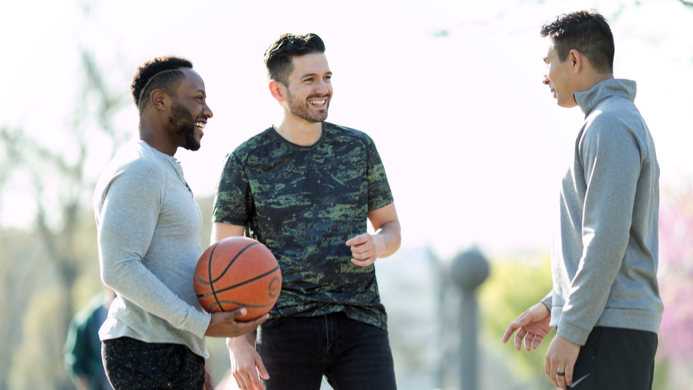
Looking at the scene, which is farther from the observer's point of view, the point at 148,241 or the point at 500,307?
the point at 500,307

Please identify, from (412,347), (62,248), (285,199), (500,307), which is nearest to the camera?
(285,199)

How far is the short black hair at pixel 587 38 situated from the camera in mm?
3174

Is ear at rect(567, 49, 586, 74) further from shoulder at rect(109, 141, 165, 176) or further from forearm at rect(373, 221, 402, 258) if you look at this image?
shoulder at rect(109, 141, 165, 176)

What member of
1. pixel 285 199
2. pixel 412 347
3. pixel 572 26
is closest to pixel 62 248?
pixel 412 347

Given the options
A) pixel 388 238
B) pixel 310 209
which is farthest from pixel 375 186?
pixel 310 209

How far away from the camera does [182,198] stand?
3061 mm

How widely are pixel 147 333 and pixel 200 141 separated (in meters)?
0.96

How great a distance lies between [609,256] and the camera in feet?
9.25

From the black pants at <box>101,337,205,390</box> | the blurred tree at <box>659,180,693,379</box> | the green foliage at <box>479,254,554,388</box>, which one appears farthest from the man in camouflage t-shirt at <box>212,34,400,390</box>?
the green foliage at <box>479,254,554,388</box>

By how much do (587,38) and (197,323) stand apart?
2.21 m

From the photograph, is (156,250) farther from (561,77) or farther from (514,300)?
(514,300)

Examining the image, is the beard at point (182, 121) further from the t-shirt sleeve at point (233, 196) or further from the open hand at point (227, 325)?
the open hand at point (227, 325)

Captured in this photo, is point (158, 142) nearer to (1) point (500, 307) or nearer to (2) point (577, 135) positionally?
(2) point (577, 135)

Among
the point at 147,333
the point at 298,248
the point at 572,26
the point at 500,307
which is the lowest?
the point at 500,307
